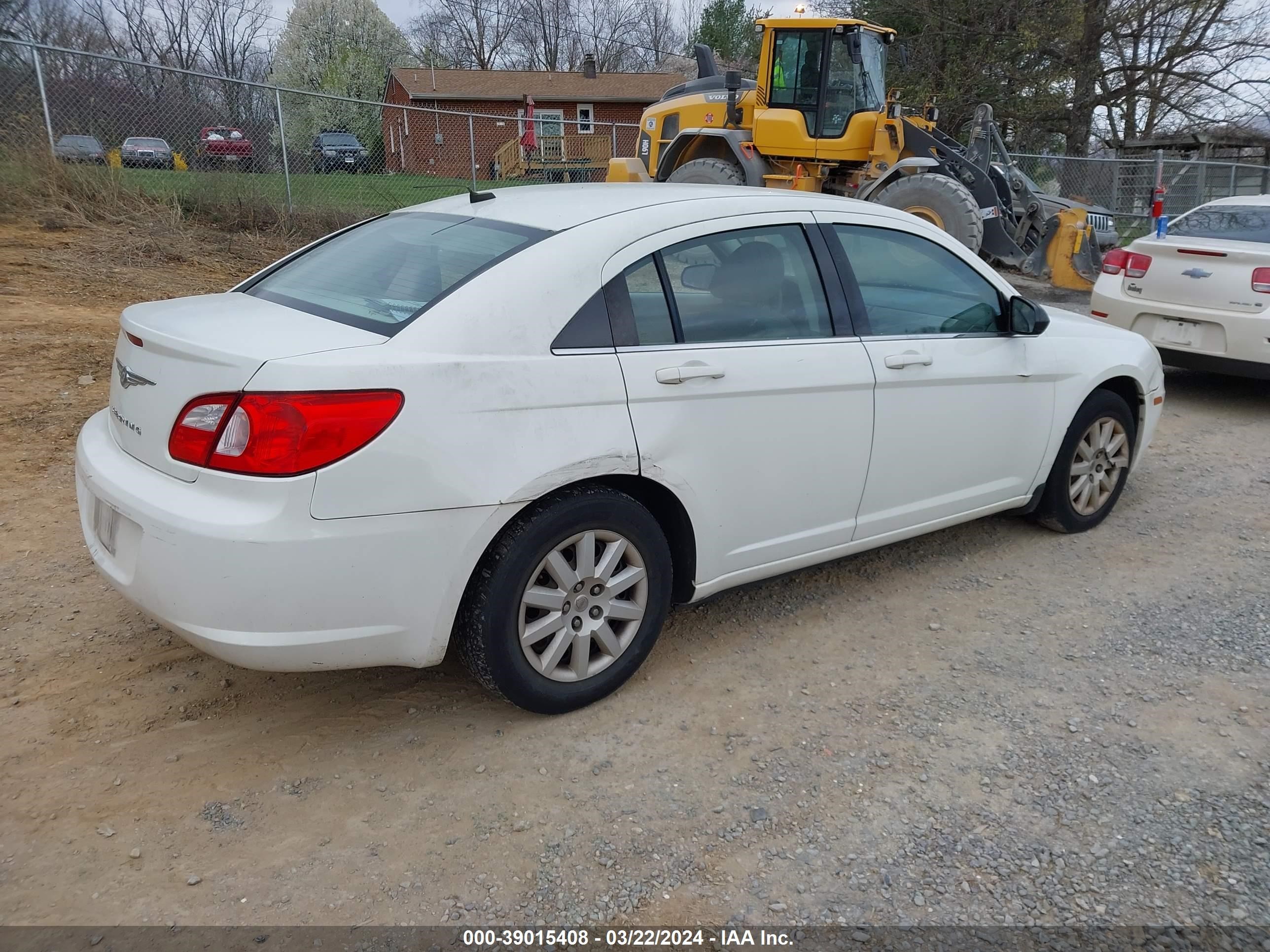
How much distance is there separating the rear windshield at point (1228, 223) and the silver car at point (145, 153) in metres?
11.0

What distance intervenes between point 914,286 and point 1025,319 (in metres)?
0.58

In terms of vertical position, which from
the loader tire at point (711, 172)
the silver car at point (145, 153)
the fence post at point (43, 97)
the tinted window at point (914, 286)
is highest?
the fence post at point (43, 97)

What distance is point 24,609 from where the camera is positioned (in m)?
3.75

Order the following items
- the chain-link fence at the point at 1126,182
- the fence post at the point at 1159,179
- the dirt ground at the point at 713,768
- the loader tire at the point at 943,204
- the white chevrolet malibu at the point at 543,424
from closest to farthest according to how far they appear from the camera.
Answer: the dirt ground at the point at 713,768 → the white chevrolet malibu at the point at 543,424 → the loader tire at the point at 943,204 → the fence post at the point at 1159,179 → the chain-link fence at the point at 1126,182

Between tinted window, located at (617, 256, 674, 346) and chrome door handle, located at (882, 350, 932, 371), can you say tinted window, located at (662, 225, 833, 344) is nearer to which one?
tinted window, located at (617, 256, 674, 346)

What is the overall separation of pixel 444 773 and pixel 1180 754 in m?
2.30

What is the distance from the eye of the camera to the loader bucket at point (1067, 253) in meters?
11.7

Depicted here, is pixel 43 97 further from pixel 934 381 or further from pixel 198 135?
pixel 934 381

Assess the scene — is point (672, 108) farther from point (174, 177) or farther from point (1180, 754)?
point (1180, 754)

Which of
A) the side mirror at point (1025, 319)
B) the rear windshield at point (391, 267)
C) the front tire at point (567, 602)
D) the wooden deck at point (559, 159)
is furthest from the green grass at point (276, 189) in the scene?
the wooden deck at point (559, 159)

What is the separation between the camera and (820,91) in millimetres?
12289

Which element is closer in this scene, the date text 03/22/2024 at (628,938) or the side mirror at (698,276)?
the date text 03/22/2024 at (628,938)

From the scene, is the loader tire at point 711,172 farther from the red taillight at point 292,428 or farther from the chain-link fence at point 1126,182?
the red taillight at point 292,428

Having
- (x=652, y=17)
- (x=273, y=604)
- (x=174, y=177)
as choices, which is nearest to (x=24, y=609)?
(x=273, y=604)
